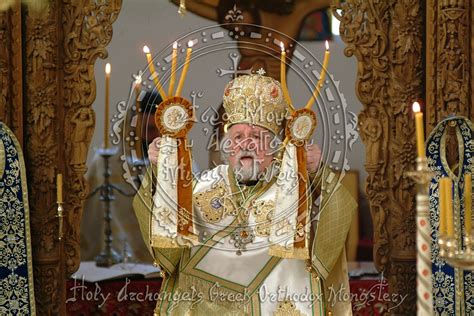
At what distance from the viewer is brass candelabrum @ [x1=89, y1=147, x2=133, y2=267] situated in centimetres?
520

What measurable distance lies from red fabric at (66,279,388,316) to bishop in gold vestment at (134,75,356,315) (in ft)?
1.80

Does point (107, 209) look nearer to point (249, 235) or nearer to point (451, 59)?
point (249, 235)

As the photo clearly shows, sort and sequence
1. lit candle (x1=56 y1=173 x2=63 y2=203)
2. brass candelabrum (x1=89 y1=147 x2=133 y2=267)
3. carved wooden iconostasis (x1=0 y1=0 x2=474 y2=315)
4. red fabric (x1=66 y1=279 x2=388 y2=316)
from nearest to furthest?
1. lit candle (x1=56 y1=173 x2=63 y2=203)
2. carved wooden iconostasis (x1=0 y1=0 x2=474 y2=315)
3. red fabric (x1=66 y1=279 x2=388 y2=316)
4. brass candelabrum (x1=89 y1=147 x2=133 y2=267)

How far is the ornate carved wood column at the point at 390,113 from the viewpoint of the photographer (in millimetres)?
4699

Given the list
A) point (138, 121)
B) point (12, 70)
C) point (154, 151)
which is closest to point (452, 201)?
point (154, 151)

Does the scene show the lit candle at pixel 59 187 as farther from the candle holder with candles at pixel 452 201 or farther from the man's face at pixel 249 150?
the candle holder with candles at pixel 452 201

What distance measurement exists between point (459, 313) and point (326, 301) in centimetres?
57

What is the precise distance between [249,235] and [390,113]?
3.12 ft

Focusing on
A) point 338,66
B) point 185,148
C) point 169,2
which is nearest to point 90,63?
point 169,2

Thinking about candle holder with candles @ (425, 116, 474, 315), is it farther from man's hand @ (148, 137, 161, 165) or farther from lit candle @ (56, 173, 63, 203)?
lit candle @ (56, 173, 63, 203)

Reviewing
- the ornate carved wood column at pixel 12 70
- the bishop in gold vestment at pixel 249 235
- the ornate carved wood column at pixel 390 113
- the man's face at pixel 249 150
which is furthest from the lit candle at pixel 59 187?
the ornate carved wood column at pixel 390 113

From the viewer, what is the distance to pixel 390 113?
15.6 feet

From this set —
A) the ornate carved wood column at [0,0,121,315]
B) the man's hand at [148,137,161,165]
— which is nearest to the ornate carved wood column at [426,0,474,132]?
the man's hand at [148,137,161,165]

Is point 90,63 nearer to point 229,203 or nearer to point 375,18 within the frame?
point 229,203
